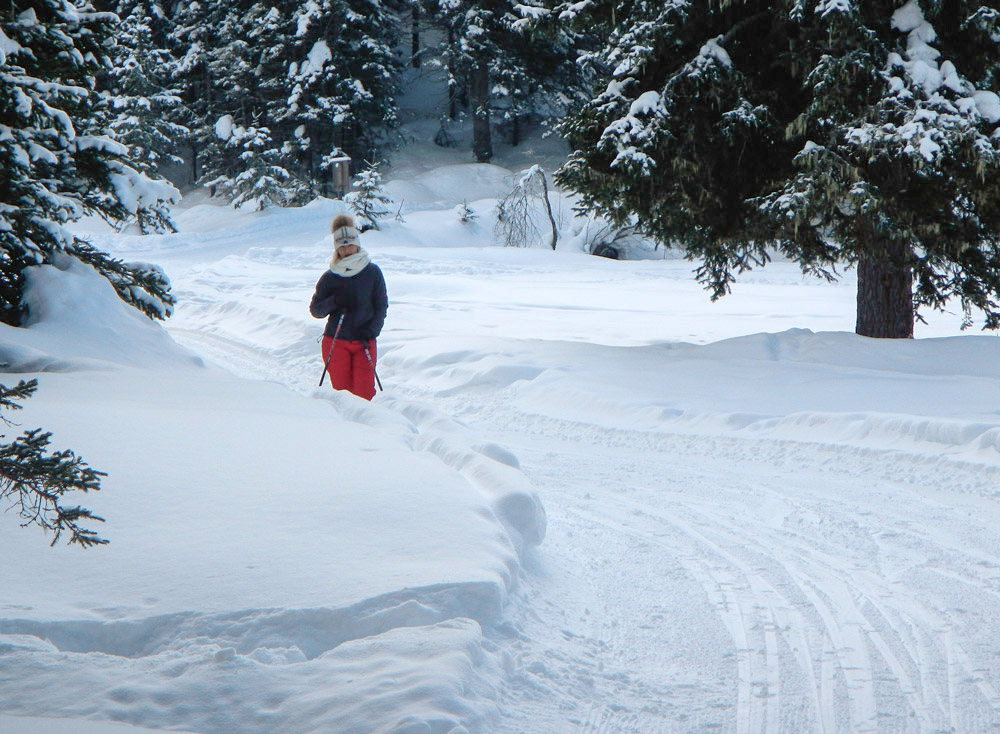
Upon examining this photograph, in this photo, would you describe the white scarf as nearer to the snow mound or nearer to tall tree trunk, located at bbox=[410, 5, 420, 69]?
the snow mound

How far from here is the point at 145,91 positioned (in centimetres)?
3628

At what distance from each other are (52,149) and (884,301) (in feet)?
27.9

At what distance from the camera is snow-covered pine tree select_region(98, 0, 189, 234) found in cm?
3209

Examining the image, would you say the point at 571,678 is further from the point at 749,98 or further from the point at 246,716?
the point at 749,98

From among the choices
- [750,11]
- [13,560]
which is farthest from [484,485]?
[750,11]

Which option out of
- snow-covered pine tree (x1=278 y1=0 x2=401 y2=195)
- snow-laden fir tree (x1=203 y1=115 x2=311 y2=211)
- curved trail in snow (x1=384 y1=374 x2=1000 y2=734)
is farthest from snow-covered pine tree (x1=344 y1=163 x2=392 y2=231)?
curved trail in snow (x1=384 y1=374 x2=1000 y2=734)

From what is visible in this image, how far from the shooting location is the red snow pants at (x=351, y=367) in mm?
7820

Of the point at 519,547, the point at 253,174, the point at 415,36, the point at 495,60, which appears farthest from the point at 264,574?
the point at 415,36

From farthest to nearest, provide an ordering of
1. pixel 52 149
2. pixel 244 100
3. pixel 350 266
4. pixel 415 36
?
pixel 415 36, pixel 244 100, pixel 52 149, pixel 350 266

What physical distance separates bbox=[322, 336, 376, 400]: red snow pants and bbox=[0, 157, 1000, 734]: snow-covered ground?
1.99ft

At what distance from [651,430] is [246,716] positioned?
5.29 m

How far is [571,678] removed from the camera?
343 cm

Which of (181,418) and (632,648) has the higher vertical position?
(181,418)

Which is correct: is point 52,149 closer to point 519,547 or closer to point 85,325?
point 85,325
